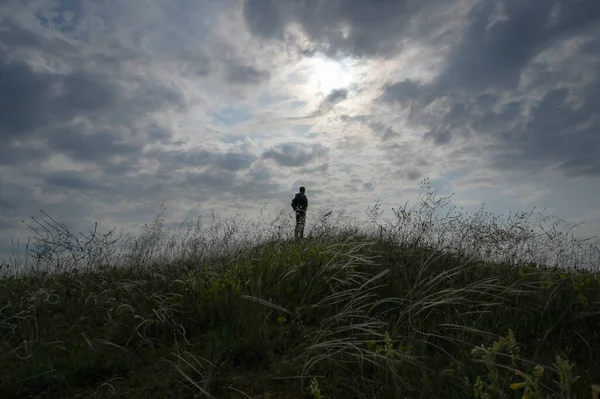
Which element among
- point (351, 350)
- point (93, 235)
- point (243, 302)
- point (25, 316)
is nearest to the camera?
point (351, 350)

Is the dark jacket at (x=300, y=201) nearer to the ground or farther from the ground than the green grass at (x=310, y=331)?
farther from the ground

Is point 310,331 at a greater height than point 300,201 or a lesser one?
lesser

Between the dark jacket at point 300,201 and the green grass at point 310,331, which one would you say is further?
the dark jacket at point 300,201

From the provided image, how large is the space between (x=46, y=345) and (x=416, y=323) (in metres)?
3.57

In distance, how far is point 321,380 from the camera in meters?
3.33

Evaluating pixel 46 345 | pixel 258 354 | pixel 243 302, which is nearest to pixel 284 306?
pixel 243 302

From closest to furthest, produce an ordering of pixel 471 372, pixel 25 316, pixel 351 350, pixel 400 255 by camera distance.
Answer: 1. pixel 471 372
2. pixel 351 350
3. pixel 25 316
4. pixel 400 255

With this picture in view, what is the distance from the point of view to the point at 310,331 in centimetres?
414

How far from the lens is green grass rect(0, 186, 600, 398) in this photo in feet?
10.9

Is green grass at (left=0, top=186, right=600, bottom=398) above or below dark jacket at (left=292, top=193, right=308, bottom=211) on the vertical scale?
below

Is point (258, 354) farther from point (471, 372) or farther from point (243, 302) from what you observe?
point (471, 372)

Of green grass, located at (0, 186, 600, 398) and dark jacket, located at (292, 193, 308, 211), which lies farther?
dark jacket, located at (292, 193, 308, 211)

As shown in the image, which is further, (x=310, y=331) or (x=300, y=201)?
(x=300, y=201)

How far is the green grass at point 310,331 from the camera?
332 centimetres
